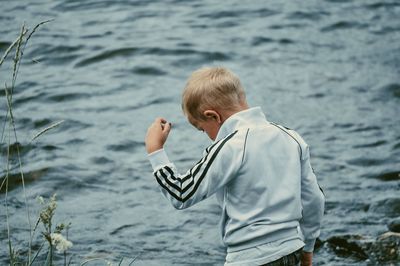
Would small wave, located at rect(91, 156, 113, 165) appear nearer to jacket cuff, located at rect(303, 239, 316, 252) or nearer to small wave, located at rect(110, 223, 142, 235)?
small wave, located at rect(110, 223, 142, 235)

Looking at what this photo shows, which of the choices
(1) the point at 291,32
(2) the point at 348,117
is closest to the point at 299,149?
(2) the point at 348,117

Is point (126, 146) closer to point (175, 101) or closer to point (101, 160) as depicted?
point (101, 160)

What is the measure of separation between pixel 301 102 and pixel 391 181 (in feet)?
7.37

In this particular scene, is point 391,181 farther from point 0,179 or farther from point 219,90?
point 219,90

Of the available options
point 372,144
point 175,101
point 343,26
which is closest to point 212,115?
point 372,144

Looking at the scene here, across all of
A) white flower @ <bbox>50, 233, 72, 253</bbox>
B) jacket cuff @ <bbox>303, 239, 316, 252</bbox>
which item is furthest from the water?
jacket cuff @ <bbox>303, 239, 316, 252</bbox>

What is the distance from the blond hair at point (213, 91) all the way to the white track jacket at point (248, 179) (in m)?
→ 0.08

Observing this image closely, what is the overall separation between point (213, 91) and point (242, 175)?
1.27 ft

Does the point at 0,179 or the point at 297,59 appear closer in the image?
the point at 0,179

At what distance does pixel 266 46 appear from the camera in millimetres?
11062

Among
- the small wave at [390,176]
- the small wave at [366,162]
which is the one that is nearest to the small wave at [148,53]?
the small wave at [366,162]

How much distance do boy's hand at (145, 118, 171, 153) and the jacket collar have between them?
0.85 ft

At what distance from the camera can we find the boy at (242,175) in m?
3.36

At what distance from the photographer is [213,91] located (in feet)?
11.4
